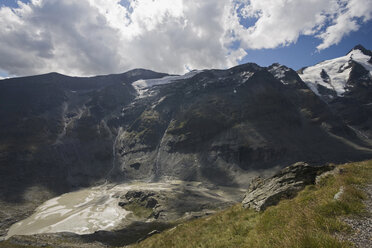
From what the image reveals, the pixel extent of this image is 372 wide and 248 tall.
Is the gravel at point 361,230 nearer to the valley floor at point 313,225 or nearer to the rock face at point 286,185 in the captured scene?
the valley floor at point 313,225

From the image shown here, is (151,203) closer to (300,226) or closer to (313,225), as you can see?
(300,226)

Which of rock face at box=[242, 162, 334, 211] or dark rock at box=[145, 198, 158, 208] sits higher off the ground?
rock face at box=[242, 162, 334, 211]

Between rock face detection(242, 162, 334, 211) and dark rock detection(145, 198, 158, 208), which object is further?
dark rock detection(145, 198, 158, 208)

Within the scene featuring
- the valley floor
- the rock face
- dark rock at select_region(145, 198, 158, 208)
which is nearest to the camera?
the valley floor

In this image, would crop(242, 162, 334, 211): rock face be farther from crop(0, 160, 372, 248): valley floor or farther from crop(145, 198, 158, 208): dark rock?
crop(145, 198, 158, 208): dark rock

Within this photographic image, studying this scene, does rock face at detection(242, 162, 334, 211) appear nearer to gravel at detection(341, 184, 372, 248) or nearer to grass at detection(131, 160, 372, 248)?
grass at detection(131, 160, 372, 248)

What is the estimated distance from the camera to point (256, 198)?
17984mm

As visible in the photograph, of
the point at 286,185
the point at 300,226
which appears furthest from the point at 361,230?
the point at 286,185

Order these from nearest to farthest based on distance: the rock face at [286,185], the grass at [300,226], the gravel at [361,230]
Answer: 1. the gravel at [361,230]
2. the grass at [300,226]
3. the rock face at [286,185]

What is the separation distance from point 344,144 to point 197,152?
114091 mm

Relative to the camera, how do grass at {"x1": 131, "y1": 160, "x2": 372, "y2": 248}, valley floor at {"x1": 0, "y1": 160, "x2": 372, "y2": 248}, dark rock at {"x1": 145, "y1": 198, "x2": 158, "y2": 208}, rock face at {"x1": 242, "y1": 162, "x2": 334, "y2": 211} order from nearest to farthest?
1. valley floor at {"x1": 0, "y1": 160, "x2": 372, "y2": 248}
2. grass at {"x1": 131, "y1": 160, "x2": 372, "y2": 248}
3. rock face at {"x1": 242, "y1": 162, "x2": 334, "y2": 211}
4. dark rock at {"x1": 145, "y1": 198, "x2": 158, "y2": 208}

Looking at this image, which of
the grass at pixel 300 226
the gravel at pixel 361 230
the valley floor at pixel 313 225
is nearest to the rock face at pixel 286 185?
the grass at pixel 300 226

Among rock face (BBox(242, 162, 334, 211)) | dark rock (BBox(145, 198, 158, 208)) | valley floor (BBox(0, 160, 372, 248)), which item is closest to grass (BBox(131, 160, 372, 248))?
valley floor (BBox(0, 160, 372, 248))

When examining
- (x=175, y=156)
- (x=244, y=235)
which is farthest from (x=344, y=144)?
(x=244, y=235)
